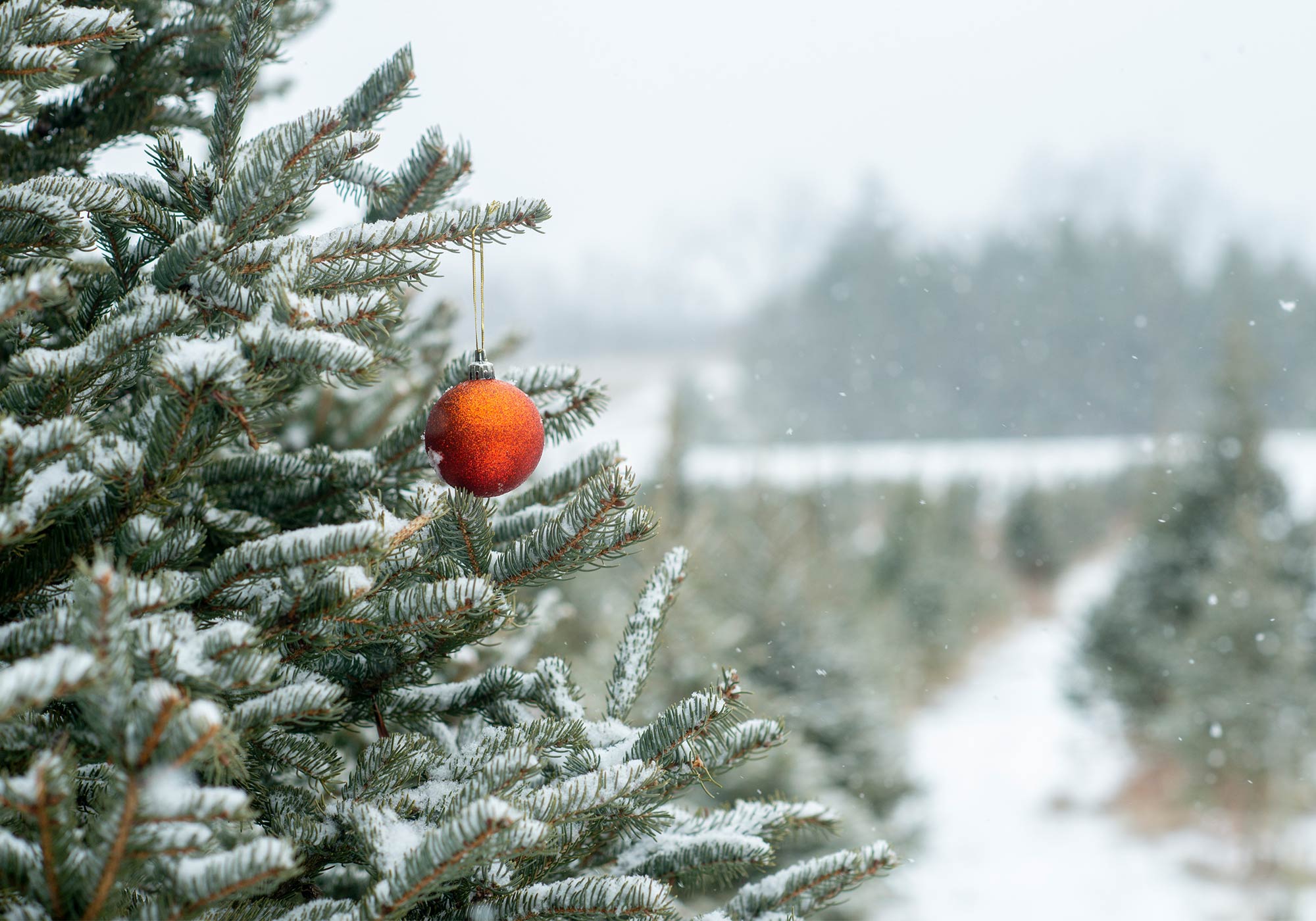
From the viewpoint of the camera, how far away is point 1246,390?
20.2 ft

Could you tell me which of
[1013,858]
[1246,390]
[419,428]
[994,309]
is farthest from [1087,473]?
[419,428]

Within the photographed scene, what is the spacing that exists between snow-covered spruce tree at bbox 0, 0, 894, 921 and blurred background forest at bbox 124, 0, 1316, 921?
217 millimetres

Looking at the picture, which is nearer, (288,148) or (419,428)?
(288,148)

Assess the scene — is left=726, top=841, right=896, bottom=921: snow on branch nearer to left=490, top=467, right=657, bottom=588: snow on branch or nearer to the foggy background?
left=490, top=467, right=657, bottom=588: snow on branch

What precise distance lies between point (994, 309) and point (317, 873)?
1460 cm

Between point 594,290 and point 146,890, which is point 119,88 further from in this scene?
point 594,290

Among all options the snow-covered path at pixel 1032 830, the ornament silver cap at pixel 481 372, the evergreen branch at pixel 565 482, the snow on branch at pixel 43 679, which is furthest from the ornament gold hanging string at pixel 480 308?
the snow-covered path at pixel 1032 830

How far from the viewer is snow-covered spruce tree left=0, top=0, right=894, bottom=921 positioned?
514mm

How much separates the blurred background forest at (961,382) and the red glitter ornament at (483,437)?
142 millimetres

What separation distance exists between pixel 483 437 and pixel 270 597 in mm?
230

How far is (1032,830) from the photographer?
6398 millimetres

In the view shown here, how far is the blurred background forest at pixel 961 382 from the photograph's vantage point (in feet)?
14.7

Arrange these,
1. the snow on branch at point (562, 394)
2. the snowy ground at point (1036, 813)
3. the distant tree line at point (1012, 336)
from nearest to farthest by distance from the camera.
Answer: the snow on branch at point (562, 394) → the snowy ground at point (1036, 813) → the distant tree line at point (1012, 336)

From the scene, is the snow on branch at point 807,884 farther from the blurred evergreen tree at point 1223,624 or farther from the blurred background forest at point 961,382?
the blurred evergreen tree at point 1223,624
